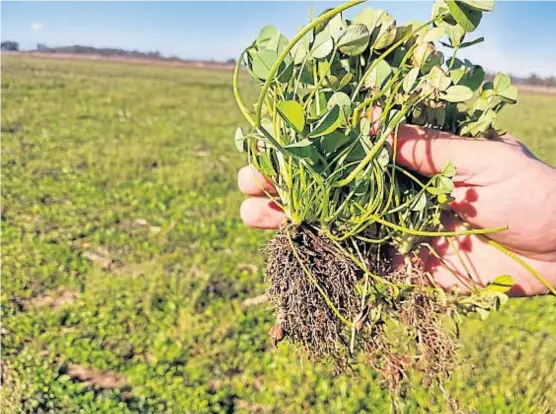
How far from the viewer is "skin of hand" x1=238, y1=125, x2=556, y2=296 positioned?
1.71 m

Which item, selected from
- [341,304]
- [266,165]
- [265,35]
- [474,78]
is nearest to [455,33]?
[474,78]

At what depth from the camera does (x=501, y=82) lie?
164cm

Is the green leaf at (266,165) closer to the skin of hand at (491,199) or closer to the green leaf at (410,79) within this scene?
the skin of hand at (491,199)

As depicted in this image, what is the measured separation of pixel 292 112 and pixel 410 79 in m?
0.41

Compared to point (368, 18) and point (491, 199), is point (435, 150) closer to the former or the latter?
point (491, 199)

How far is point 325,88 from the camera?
1556 millimetres

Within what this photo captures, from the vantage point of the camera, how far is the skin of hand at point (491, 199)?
171 cm

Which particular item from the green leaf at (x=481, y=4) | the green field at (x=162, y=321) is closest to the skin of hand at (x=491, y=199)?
the green leaf at (x=481, y=4)

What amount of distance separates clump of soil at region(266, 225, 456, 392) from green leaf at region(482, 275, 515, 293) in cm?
17

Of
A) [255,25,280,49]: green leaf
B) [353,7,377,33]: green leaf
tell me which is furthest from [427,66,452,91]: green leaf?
[255,25,280,49]: green leaf

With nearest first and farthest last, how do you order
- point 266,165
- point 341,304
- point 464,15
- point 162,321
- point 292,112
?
point 292,112, point 464,15, point 266,165, point 341,304, point 162,321

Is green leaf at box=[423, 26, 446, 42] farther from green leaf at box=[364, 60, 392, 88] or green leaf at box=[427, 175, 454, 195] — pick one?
green leaf at box=[427, 175, 454, 195]

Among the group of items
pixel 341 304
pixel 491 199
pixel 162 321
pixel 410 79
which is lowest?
pixel 162 321

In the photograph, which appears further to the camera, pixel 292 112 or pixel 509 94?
pixel 509 94
